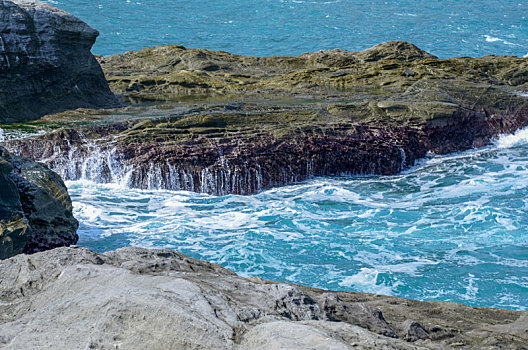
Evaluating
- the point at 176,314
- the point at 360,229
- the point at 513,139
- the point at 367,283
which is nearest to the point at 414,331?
the point at 176,314

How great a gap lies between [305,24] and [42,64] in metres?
22.0

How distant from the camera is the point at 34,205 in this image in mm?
6965

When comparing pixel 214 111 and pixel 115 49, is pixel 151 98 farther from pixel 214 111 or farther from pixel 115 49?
pixel 115 49

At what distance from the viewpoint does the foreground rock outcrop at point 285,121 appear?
10445 mm

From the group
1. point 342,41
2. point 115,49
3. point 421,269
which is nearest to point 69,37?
point 421,269

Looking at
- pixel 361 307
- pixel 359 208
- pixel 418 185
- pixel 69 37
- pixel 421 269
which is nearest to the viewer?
pixel 361 307

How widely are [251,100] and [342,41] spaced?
1699cm

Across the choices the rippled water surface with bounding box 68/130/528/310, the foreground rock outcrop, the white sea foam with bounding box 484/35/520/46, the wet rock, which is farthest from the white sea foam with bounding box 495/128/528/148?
the white sea foam with bounding box 484/35/520/46

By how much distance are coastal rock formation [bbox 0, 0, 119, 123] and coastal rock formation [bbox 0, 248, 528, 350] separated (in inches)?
392

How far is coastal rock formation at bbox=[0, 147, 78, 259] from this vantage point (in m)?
6.00

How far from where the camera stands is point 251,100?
552 inches

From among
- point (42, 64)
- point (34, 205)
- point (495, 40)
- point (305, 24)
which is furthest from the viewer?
point (305, 24)

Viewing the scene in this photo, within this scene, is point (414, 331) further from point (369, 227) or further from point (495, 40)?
point (495, 40)

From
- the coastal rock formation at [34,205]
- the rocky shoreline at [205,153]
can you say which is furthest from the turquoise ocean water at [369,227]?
the coastal rock formation at [34,205]
